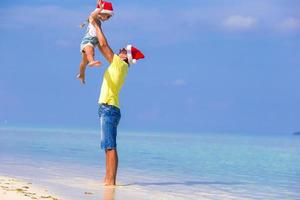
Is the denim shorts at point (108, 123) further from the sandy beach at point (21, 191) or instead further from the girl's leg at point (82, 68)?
the sandy beach at point (21, 191)

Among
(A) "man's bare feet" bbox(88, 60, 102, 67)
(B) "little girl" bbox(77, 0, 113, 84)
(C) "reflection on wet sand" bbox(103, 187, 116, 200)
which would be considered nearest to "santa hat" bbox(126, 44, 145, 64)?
(B) "little girl" bbox(77, 0, 113, 84)

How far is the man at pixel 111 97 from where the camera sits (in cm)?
862

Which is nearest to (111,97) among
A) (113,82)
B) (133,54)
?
(113,82)

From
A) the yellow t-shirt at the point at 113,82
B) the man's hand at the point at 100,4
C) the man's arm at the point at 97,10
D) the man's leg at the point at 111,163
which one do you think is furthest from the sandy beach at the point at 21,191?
the man's hand at the point at 100,4

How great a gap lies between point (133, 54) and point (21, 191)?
2607mm

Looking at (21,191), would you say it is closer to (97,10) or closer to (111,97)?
(111,97)

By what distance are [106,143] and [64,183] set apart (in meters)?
0.86

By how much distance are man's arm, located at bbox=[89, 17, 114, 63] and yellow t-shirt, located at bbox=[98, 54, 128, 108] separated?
0.08 m

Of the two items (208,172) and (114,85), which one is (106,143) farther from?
(208,172)

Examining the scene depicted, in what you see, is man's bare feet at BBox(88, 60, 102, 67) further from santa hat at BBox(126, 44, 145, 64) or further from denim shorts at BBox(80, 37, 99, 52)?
santa hat at BBox(126, 44, 145, 64)

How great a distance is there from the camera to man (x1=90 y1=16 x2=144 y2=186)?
862cm

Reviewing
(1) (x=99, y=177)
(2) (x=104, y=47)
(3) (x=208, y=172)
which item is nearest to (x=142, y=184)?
(1) (x=99, y=177)

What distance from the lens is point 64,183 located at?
8891 mm

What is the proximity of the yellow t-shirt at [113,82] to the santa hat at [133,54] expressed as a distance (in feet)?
0.38
